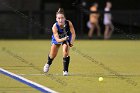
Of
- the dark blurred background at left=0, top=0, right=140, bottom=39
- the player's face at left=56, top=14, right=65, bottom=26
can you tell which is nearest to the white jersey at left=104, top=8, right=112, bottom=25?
the dark blurred background at left=0, top=0, right=140, bottom=39

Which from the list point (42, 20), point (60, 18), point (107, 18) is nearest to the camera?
point (60, 18)

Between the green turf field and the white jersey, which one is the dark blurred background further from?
the green turf field

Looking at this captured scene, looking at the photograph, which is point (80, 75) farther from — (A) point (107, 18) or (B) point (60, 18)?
(A) point (107, 18)

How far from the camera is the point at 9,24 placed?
104ft

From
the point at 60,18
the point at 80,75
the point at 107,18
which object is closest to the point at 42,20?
the point at 107,18

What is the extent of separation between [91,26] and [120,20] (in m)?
1.85

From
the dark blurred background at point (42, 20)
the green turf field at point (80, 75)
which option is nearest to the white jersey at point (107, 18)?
the dark blurred background at point (42, 20)

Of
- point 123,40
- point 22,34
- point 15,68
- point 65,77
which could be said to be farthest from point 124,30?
point 65,77

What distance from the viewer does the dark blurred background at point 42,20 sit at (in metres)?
31.5

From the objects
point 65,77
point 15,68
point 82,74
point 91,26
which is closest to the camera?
point 65,77

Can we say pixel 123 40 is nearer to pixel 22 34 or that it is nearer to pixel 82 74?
pixel 22 34

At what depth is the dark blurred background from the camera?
103 ft

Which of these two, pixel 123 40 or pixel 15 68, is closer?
pixel 15 68

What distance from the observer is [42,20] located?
31.9 metres
